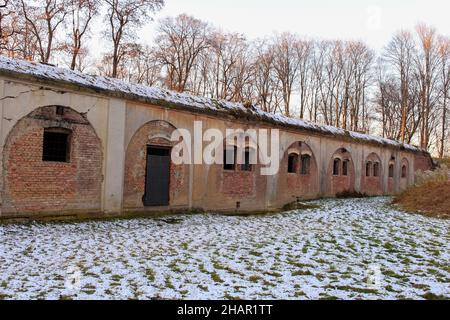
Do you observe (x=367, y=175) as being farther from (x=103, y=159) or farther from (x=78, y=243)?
(x=78, y=243)

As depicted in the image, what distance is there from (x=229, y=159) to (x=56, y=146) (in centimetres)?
693

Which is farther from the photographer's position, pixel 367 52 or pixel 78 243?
pixel 367 52

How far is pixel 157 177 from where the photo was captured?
13766mm

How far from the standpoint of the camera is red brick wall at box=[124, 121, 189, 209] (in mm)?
12969

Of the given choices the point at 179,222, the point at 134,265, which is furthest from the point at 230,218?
the point at 134,265

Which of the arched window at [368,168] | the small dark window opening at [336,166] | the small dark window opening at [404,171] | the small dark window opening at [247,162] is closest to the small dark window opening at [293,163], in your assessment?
the small dark window opening at [247,162]

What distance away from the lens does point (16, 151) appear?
10.5 metres

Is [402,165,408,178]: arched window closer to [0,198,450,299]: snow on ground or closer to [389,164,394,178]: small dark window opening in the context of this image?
[389,164,394,178]: small dark window opening

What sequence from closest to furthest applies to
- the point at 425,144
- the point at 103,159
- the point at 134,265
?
1. the point at 134,265
2. the point at 103,159
3. the point at 425,144

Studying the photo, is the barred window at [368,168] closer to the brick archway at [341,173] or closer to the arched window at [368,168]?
the arched window at [368,168]

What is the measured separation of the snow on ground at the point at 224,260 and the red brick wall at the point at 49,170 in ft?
2.76

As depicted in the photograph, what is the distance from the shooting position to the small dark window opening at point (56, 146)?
11305 millimetres

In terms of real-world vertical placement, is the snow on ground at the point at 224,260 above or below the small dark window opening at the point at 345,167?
below

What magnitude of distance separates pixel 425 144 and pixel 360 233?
30927 millimetres
